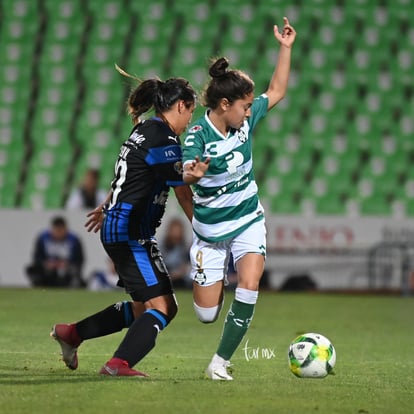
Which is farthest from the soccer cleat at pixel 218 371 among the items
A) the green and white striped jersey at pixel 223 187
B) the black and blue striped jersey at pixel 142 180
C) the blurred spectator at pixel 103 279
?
the blurred spectator at pixel 103 279

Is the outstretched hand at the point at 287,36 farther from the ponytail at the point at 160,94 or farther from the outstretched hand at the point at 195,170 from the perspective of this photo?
the outstretched hand at the point at 195,170

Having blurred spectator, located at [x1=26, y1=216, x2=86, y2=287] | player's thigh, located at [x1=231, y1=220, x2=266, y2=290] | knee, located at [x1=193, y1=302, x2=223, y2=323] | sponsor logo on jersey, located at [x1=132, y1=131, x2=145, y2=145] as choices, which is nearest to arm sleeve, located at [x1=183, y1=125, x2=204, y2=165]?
sponsor logo on jersey, located at [x1=132, y1=131, x2=145, y2=145]

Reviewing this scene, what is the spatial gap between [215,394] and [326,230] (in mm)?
10496

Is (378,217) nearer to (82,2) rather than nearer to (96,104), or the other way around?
(96,104)

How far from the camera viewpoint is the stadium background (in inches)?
680

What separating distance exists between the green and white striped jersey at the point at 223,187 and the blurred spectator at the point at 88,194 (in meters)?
9.28

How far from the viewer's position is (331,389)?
18.6ft

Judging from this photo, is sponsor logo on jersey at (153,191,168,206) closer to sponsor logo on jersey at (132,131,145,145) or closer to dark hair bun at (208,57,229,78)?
sponsor logo on jersey at (132,131,145,145)

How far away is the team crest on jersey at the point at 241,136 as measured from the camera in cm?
616

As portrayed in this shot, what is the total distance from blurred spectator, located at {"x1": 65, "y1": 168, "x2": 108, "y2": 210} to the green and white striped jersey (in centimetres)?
928

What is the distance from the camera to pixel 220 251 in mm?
6223

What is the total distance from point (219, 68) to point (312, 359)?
1.77m

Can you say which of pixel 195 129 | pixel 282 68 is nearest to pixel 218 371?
pixel 195 129

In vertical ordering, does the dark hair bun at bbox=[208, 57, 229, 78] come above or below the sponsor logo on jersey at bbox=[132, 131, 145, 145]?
above
